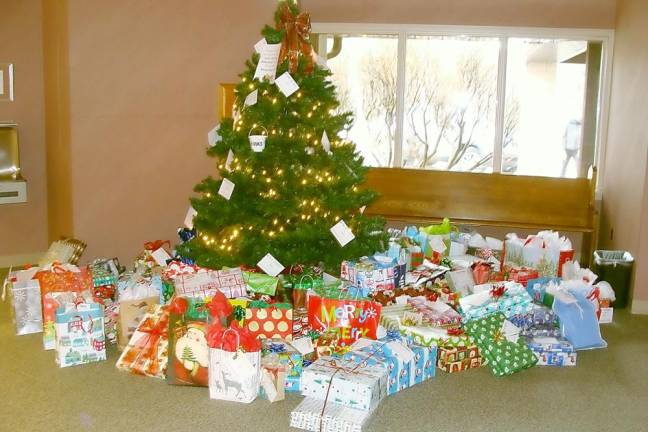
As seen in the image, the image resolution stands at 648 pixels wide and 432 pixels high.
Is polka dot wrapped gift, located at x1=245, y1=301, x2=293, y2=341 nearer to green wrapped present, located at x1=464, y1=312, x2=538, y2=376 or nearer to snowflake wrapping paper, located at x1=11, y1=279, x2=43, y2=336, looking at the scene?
green wrapped present, located at x1=464, y1=312, x2=538, y2=376

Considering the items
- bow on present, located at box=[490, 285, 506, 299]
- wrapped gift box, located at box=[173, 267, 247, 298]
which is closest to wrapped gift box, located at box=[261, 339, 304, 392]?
wrapped gift box, located at box=[173, 267, 247, 298]

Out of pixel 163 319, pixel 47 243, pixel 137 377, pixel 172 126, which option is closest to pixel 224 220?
pixel 163 319

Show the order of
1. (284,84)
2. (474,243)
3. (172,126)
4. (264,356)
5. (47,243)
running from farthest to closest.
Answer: (47,243), (172,126), (474,243), (284,84), (264,356)

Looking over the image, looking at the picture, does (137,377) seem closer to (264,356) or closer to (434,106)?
(264,356)

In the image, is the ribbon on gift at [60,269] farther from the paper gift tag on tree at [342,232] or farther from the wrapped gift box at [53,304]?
the paper gift tag on tree at [342,232]

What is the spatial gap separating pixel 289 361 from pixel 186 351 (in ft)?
1.62

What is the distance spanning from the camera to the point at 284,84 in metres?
3.94

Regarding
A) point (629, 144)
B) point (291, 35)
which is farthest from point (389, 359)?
point (629, 144)

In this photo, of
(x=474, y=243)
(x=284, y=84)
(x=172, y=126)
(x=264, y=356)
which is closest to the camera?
(x=264, y=356)

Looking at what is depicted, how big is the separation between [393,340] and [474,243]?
6.17 ft

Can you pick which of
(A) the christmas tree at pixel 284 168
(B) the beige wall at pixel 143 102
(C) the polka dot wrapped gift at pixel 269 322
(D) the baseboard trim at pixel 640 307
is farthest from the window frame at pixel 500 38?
(C) the polka dot wrapped gift at pixel 269 322

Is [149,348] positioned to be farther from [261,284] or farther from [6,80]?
[6,80]

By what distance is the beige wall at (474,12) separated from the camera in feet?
19.9

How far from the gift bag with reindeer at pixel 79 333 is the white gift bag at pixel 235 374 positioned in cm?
80
